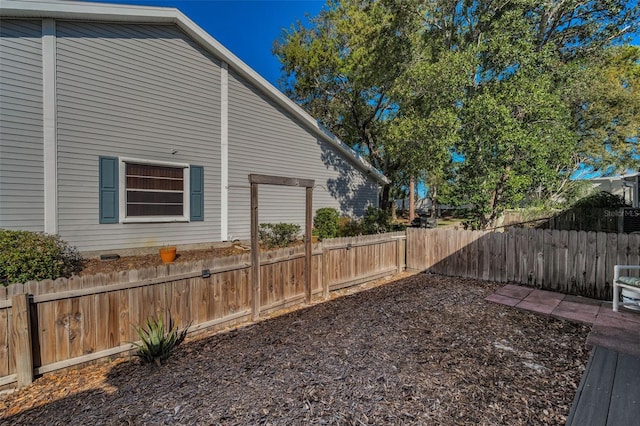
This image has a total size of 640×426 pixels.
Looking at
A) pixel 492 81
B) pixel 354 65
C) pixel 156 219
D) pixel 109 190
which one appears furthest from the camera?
pixel 354 65

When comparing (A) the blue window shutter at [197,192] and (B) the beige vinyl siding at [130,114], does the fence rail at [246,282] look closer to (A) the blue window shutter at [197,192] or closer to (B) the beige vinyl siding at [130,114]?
(A) the blue window shutter at [197,192]

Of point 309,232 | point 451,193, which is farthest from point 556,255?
point 309,232

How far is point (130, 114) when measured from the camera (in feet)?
26.1

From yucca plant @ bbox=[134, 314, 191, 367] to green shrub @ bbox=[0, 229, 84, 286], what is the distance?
3183mm

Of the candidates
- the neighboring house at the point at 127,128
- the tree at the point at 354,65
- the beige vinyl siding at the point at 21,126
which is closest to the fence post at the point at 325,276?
the neighboring house at the point at 127,128

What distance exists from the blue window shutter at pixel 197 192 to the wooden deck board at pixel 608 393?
8755mm

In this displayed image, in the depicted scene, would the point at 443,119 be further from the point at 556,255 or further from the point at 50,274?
the point at 50,274

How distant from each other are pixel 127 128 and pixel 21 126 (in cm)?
199

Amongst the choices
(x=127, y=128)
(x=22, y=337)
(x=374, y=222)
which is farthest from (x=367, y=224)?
(x=22, y=337)

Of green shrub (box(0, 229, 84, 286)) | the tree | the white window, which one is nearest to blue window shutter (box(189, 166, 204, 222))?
the white window

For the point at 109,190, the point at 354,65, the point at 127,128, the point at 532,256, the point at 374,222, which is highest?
the point at 354,65

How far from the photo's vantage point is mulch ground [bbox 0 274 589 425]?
2.50m

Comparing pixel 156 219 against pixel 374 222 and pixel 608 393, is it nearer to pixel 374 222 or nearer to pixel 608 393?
pixel 374 222

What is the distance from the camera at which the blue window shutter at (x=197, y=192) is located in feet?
29.1
